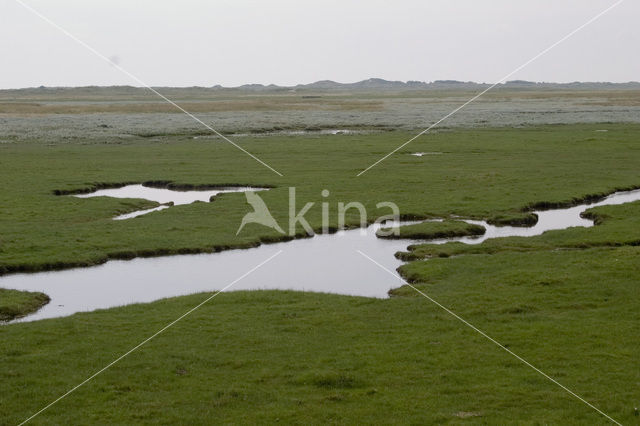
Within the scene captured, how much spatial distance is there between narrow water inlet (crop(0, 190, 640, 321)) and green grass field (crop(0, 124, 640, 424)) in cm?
96

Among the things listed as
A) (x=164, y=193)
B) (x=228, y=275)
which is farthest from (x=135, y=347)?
(x=164, y=193)

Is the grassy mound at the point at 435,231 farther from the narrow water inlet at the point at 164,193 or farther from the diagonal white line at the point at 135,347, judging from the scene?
the narrow water inlet at the point at 164,193

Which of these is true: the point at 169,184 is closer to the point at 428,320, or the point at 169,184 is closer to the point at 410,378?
the point at 428,320

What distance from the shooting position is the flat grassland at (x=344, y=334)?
44.0ft

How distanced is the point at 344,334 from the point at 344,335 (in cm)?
8

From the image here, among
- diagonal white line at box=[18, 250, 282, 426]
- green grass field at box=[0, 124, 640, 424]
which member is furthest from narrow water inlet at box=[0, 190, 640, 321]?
green grass field at box=[0, 124, 640, 424]

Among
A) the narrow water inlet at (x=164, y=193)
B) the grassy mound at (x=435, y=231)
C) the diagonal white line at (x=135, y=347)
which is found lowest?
the diagonal white line at (x=135, y=347)

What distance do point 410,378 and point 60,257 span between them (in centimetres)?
1584

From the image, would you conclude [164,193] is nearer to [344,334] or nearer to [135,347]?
[135,347]

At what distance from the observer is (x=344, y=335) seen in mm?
17562

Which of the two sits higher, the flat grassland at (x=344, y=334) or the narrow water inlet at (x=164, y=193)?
the narrow water inlet at (x=164, y=193)

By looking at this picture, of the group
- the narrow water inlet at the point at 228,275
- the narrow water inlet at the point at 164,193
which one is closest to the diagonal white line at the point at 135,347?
the narrow water inlet at the point at 228,275

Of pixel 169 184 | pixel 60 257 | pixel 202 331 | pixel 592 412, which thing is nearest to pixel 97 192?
pixel 169 184

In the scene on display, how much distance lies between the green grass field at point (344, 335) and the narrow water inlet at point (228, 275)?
0.96 metres
